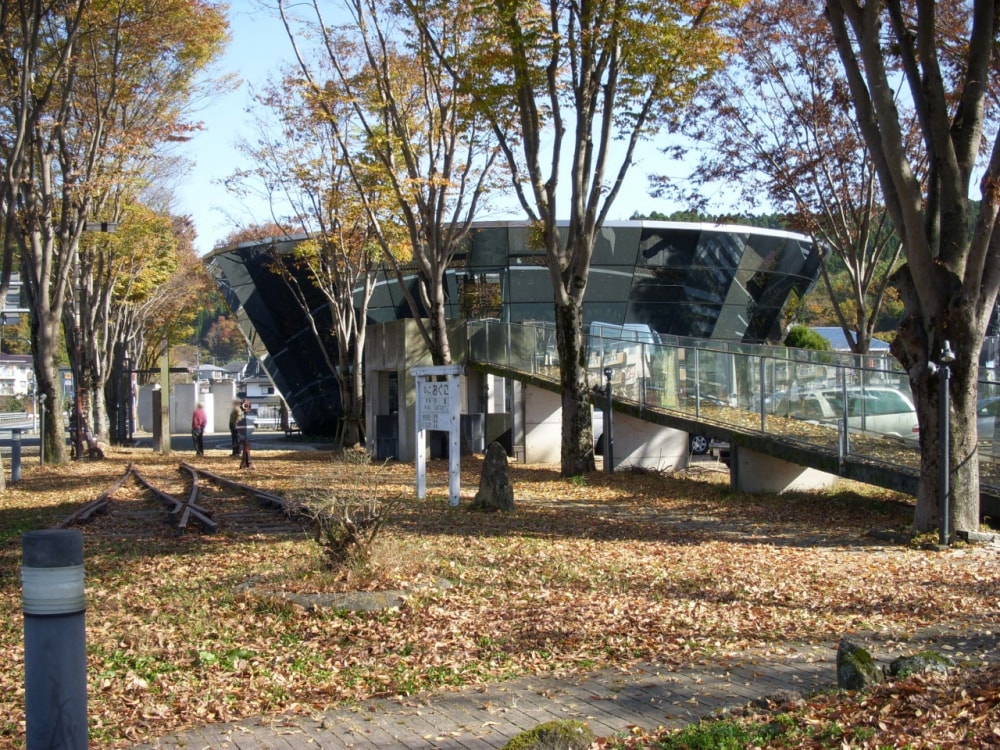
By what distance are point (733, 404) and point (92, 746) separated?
1481 cm

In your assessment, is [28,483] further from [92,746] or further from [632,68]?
[92,746]

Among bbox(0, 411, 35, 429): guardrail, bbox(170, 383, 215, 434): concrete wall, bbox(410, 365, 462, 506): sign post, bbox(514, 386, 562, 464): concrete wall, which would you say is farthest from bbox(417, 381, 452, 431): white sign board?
bbox(0, 411, 35, 429): guardrail

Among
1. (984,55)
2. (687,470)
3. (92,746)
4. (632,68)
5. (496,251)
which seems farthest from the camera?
(496,251)

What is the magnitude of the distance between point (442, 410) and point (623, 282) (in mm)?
25063

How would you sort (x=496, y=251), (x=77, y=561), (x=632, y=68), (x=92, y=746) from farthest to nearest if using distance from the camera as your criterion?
(x=496, y=251) < (x=632, y=68) < (x=92, y=746) < (x=77, y=561)

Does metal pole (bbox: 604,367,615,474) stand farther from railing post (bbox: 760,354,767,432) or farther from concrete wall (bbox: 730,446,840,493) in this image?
railing post (bbox: 760,354,767,432)

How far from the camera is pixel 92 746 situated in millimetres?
5211

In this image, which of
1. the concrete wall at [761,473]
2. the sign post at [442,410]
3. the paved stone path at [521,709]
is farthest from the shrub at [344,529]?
the concrete wall at [761,473]

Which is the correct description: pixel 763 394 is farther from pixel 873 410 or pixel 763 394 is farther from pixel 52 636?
pixel 52 636

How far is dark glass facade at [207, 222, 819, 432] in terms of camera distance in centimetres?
3872

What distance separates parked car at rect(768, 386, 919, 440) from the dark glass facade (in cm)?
2243

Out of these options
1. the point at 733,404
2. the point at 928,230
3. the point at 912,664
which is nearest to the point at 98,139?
the point at 733,404

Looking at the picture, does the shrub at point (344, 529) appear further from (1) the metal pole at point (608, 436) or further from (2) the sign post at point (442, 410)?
(1) the metal pole at point (608, 436)

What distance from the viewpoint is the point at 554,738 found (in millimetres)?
4539
